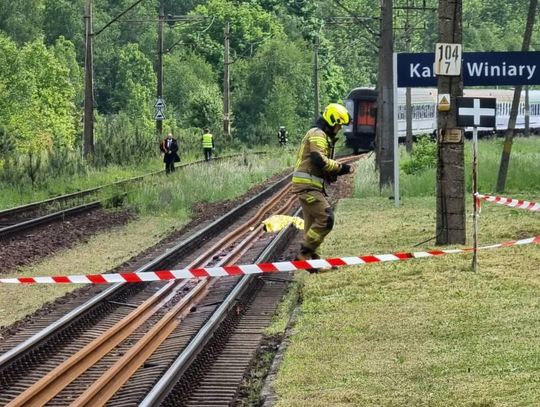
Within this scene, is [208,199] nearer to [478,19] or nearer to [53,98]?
[53,98]

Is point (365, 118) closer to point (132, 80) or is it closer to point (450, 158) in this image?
point (450, 158)

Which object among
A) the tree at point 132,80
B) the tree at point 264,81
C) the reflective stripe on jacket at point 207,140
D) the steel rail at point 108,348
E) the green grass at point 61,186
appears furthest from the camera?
the tree at point 132,80

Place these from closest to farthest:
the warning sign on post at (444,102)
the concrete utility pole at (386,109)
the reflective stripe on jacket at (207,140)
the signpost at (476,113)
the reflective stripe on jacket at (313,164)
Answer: the signpost at (476,113) < the reflective stripe on jacket at (313,164) < the warning sign on post at (444,102) < the concrete utility pole at (386,109) < the reflective stripe on jacket at (207,140)

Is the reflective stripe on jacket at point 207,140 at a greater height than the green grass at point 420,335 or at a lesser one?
greater

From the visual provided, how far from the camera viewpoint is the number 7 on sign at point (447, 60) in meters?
15.9

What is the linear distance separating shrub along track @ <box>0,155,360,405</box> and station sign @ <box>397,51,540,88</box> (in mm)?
6546

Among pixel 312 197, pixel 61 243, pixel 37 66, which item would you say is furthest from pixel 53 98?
pixel 312 197

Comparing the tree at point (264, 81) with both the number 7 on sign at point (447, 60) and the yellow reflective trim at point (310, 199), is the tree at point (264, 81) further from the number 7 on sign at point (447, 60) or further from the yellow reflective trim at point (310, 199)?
the yellow reflective trim at point (310, 199)

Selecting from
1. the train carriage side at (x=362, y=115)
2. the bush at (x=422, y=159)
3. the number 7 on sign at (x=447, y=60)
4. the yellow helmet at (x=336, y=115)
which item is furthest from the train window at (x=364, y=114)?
the yellow helmet at (x=336, y=115)

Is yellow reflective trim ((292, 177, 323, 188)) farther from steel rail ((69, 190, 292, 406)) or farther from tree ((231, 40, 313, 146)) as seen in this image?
tree ((231, 40, 313, 146))

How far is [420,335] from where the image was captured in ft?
35.2

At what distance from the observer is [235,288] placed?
47.2ft

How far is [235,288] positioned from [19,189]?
708 inches

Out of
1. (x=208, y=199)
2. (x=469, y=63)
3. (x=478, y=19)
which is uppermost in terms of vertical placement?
(x=478, y=19)
